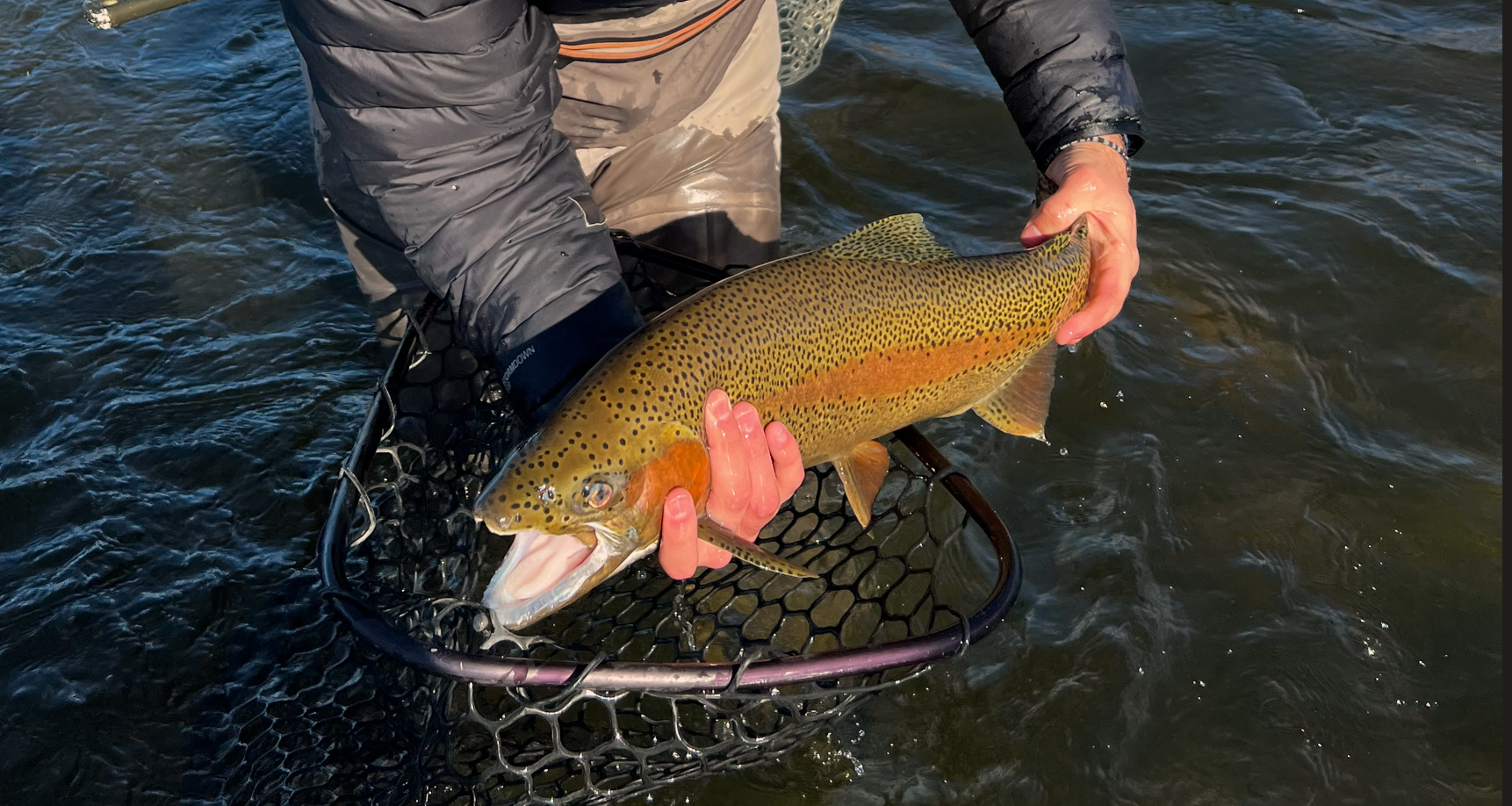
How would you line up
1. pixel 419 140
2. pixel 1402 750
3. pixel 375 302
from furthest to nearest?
pixel 375 302 → pixel 1402 750 → pixel 419 140

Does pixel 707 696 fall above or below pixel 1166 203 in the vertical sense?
above

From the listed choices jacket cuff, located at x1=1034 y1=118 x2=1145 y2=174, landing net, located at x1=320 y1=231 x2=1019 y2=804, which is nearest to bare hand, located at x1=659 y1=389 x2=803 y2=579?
landing net, located at x1=320 y1=231 x2=1019 y2=804

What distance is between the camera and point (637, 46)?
295cm

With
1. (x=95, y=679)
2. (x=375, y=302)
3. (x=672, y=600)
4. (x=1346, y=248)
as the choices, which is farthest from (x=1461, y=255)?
(x=95, y=679)

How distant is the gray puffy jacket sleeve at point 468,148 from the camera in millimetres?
2209

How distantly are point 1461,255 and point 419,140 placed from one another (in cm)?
435

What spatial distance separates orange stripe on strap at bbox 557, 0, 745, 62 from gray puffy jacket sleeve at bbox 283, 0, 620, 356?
32 cm

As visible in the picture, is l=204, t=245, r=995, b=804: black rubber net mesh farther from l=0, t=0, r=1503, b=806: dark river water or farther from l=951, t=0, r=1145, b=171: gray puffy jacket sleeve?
l=951, t=0, r=1145, b=171: gray puffy jacket sleeve

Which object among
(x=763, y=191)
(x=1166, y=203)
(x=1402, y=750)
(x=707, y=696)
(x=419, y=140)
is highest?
(x=419, y=140)

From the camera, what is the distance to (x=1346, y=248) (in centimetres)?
462

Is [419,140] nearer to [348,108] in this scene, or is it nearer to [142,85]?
[348,108]

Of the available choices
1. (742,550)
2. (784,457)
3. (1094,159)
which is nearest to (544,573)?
(742,550)

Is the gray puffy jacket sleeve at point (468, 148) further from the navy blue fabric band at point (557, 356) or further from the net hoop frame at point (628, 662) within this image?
the net hoop frame at point (628, 662)

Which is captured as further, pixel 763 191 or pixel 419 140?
pixel 763 191
